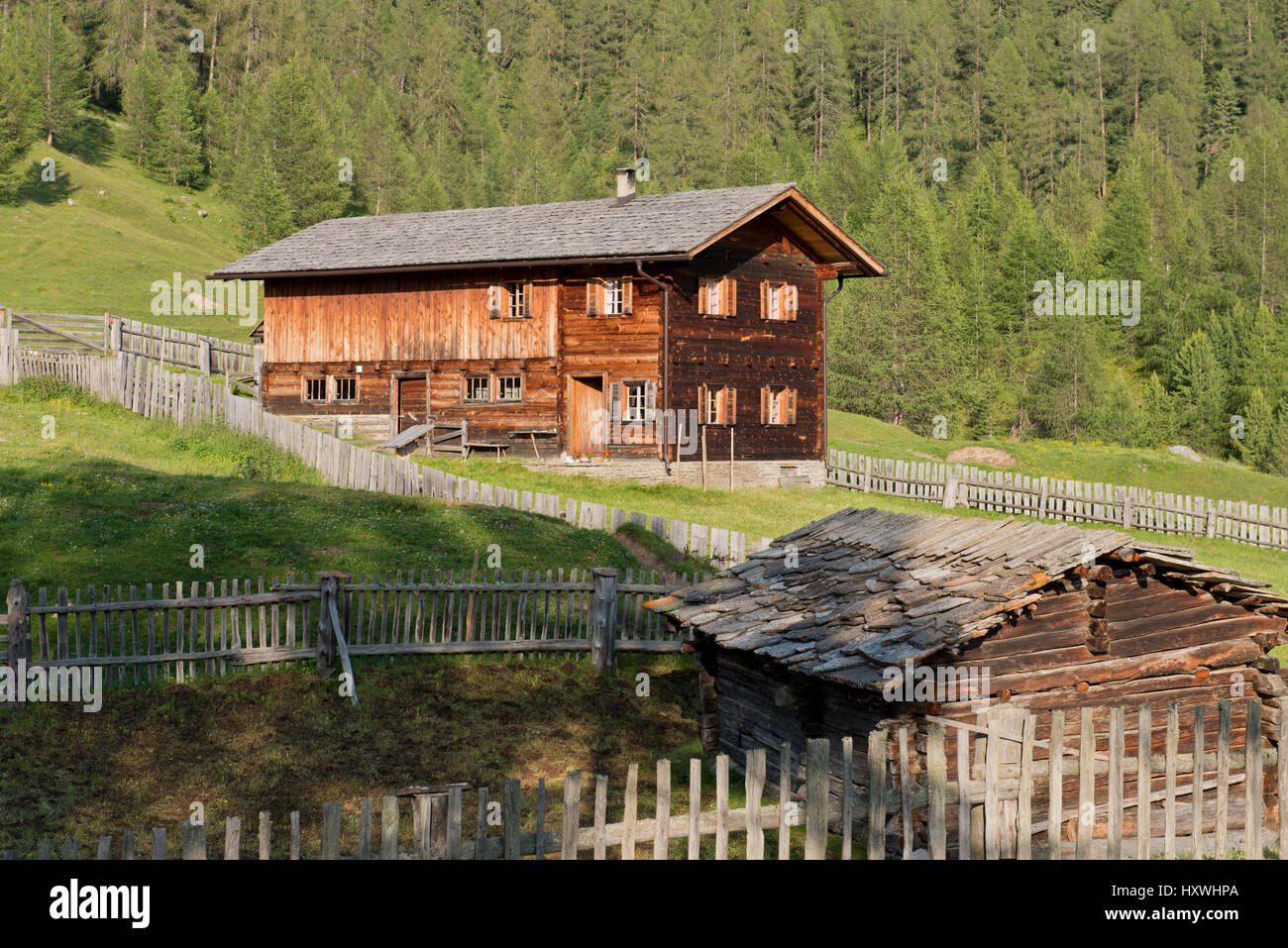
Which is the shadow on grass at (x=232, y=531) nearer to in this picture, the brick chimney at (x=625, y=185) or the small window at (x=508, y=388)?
the small window at (x=508, y=388)

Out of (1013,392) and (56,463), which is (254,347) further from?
(1013,392)

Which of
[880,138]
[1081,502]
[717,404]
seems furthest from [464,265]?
[880,138]

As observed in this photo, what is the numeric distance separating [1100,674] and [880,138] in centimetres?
9485

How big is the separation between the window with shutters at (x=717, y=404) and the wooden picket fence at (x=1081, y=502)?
453cm

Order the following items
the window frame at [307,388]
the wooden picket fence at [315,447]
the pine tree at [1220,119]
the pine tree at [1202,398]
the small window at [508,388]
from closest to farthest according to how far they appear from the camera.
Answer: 1. the wooden picket fence at [315,447]
2. the small window at [508,388]
3. the window frame at [307,388]
4. the pine tree at [1202,398]
5. the pine tree at [1220,119]

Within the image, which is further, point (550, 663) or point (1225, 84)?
point (1225, 84)

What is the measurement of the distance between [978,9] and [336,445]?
394 feet

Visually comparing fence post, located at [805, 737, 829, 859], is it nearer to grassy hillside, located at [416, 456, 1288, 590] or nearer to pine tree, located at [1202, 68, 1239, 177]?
grassy hillside, located at [416, 456, 1288, 590]

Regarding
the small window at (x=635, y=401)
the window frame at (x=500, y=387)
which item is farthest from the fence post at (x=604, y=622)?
the window frame at (x=500, y=387)

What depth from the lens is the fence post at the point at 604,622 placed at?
18.0 m

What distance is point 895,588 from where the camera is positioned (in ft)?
39.0
